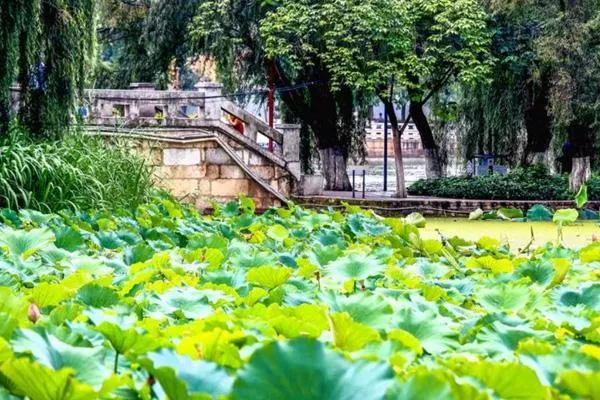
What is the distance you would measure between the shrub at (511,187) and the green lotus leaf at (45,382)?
17.1m

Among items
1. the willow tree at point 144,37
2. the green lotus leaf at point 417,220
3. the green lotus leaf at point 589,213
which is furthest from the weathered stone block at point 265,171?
the green lotus leaf at point 417,220

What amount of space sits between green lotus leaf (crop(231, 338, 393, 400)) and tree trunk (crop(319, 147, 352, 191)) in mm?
19107

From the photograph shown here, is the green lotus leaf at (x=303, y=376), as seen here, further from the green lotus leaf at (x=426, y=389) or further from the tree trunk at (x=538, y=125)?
the tree trunk at (x=538, y=125)

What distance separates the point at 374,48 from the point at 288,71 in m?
2.25

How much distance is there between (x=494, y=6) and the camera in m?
17.7

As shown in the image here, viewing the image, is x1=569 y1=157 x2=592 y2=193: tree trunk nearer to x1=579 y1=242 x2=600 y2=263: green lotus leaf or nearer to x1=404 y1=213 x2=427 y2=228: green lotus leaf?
x1=404 y1=213 x2=427 y2=228: green lotus leaf

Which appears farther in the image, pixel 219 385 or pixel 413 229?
pixel 413 229

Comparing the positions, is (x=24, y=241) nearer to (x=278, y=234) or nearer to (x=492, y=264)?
(x=492, y=264)

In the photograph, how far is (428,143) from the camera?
2059 centimetres

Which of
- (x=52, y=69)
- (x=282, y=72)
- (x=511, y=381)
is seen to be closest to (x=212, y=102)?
(x=282, y=72)

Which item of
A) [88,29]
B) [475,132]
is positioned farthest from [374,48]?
[88,29]

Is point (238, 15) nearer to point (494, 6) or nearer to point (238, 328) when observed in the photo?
point (494, 6)

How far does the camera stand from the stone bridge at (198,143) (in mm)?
14617

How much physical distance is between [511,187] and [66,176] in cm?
1179
